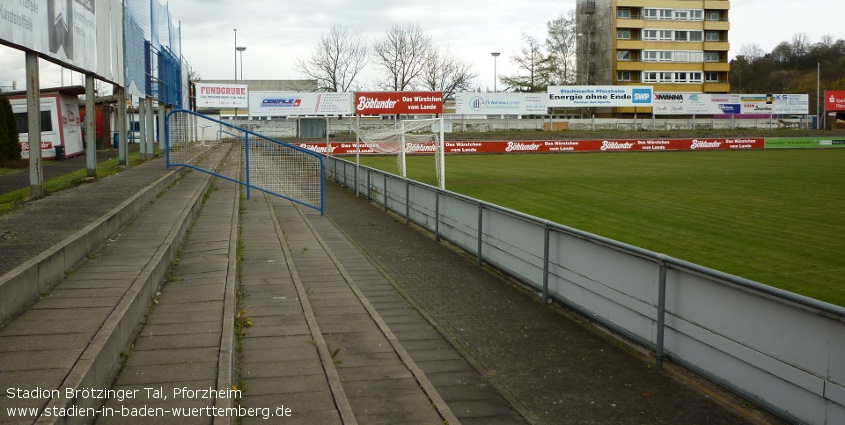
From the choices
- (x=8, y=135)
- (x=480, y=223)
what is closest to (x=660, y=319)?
(x=480, y=223)

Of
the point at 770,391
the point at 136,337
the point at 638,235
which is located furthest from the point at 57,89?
the point at 770,391

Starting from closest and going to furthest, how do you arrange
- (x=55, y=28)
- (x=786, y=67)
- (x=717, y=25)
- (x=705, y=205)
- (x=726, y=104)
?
1. (x=55, y=28)
2. (x=705, y=205)
3. (x=726, y=104)
4. (x=717, y=25)
5. (x=786, y=67)

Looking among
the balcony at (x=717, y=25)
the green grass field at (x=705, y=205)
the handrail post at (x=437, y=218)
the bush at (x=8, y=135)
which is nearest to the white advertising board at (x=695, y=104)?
the balcony at (x=717, y=25)

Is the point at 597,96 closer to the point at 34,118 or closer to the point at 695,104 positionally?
the point at 695,104

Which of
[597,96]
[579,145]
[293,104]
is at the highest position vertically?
[597,96]

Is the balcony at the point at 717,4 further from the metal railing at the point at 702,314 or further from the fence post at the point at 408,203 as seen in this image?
the metal railing at the point at 702,314

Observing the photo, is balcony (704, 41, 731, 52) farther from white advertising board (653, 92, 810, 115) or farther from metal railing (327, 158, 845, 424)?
metal railing (327, 158, 845, 424)

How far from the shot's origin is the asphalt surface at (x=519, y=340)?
5.80m

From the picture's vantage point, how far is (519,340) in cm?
775

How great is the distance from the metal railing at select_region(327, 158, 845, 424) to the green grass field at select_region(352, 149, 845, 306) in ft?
13.8

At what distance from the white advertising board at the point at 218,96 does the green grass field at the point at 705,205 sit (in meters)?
27.8

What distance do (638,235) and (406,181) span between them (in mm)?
5405

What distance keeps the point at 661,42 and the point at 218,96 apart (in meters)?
55.6

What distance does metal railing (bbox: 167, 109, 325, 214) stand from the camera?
1906cm
